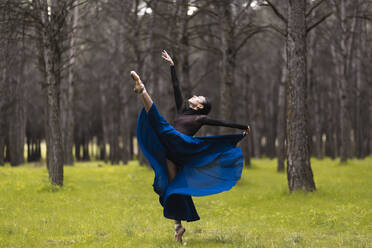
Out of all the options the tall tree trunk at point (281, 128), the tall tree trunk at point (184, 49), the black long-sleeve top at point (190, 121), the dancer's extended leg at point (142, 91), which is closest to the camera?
the dancer's extended leg at point (142, 91)

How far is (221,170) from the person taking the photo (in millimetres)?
6684

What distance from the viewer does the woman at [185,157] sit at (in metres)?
6.46

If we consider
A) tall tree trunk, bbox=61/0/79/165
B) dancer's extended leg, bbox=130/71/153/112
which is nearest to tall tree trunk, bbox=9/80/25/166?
tall tree trunk, bbox=61/0/79/165

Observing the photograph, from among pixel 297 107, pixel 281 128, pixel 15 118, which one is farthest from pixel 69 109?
pixel 297 107

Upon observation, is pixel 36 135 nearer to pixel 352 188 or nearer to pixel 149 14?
pixel 149 14

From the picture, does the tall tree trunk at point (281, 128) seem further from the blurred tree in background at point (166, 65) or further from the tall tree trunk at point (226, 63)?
the tall tree trunk at point (226, 63)

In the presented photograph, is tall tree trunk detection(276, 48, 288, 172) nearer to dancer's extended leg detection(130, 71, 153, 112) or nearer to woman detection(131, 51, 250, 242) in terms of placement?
woman detection(131, 51, 250, 242)

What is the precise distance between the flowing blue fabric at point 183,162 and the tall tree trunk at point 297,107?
5.57m

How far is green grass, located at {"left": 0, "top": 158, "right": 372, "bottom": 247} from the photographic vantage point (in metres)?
6.89

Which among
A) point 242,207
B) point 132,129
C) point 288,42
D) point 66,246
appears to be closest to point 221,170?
point 66,246

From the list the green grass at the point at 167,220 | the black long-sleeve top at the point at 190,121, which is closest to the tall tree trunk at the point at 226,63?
the green grass at the point at 167,220

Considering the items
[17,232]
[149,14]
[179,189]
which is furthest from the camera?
[149,14]

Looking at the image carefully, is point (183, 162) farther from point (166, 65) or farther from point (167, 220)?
point (166, 65)

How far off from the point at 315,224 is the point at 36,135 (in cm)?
3414
